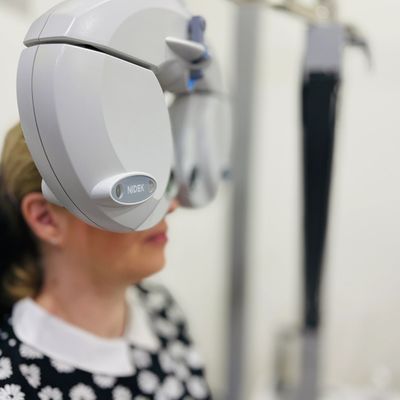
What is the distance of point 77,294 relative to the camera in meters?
0.64

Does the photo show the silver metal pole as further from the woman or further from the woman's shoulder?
the woman

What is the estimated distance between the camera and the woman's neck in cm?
63

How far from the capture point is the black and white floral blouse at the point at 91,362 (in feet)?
1.84

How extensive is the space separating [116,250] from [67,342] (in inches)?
5.6

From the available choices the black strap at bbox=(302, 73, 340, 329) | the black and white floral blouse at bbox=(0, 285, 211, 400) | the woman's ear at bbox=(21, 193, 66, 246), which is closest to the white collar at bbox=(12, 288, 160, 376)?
the black and white floral blouse at bbox=(0, 285, 211, 400)

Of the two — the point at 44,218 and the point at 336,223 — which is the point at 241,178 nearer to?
the point at 336,223

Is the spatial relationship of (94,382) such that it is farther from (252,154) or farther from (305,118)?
(252,154)

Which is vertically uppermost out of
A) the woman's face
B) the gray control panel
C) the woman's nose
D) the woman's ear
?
the gray control panel

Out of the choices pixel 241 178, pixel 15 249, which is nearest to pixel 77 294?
pixel 15 249

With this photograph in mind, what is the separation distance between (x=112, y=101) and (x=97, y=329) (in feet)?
1.21

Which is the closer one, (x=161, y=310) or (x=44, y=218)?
(x=44, y=218)

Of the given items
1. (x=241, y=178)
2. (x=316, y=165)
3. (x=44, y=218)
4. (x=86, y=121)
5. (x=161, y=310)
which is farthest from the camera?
(x=241, y=178)

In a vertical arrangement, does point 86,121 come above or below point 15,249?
above

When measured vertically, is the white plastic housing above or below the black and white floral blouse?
above
